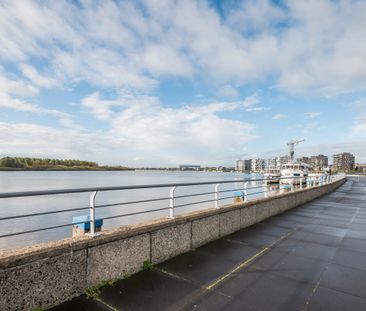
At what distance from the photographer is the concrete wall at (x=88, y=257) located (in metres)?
3.45

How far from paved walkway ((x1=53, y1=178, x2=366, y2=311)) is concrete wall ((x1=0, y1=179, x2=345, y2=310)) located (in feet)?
0.71

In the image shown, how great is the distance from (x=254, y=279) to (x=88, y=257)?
2.77m

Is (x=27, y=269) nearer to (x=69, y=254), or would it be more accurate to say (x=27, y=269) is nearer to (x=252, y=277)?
(x=69, y=254)

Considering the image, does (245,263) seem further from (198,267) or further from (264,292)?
(264,292)

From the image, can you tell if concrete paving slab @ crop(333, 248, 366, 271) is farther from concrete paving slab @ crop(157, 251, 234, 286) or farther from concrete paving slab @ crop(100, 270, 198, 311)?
concrete paving slab @ crop(100, 270, 198, 311)

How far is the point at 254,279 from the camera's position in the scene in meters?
4.74

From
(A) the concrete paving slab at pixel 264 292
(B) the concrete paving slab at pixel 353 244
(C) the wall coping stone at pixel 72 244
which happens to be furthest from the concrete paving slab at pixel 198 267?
(B) the concrete paving slab at pixel 353 244

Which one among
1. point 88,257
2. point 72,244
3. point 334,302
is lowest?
point 334,302

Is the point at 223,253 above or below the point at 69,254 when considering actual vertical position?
below

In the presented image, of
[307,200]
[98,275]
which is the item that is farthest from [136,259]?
Result: [307,200]

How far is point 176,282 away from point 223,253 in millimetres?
1815

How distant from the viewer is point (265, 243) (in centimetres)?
692

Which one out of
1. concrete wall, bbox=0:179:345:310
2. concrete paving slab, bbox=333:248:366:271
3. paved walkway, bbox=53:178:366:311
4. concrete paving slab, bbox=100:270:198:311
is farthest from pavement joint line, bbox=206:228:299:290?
concrete paving slab, bbox=333:248:366:271

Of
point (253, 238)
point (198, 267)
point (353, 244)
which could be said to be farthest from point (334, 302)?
point (353, 244)
